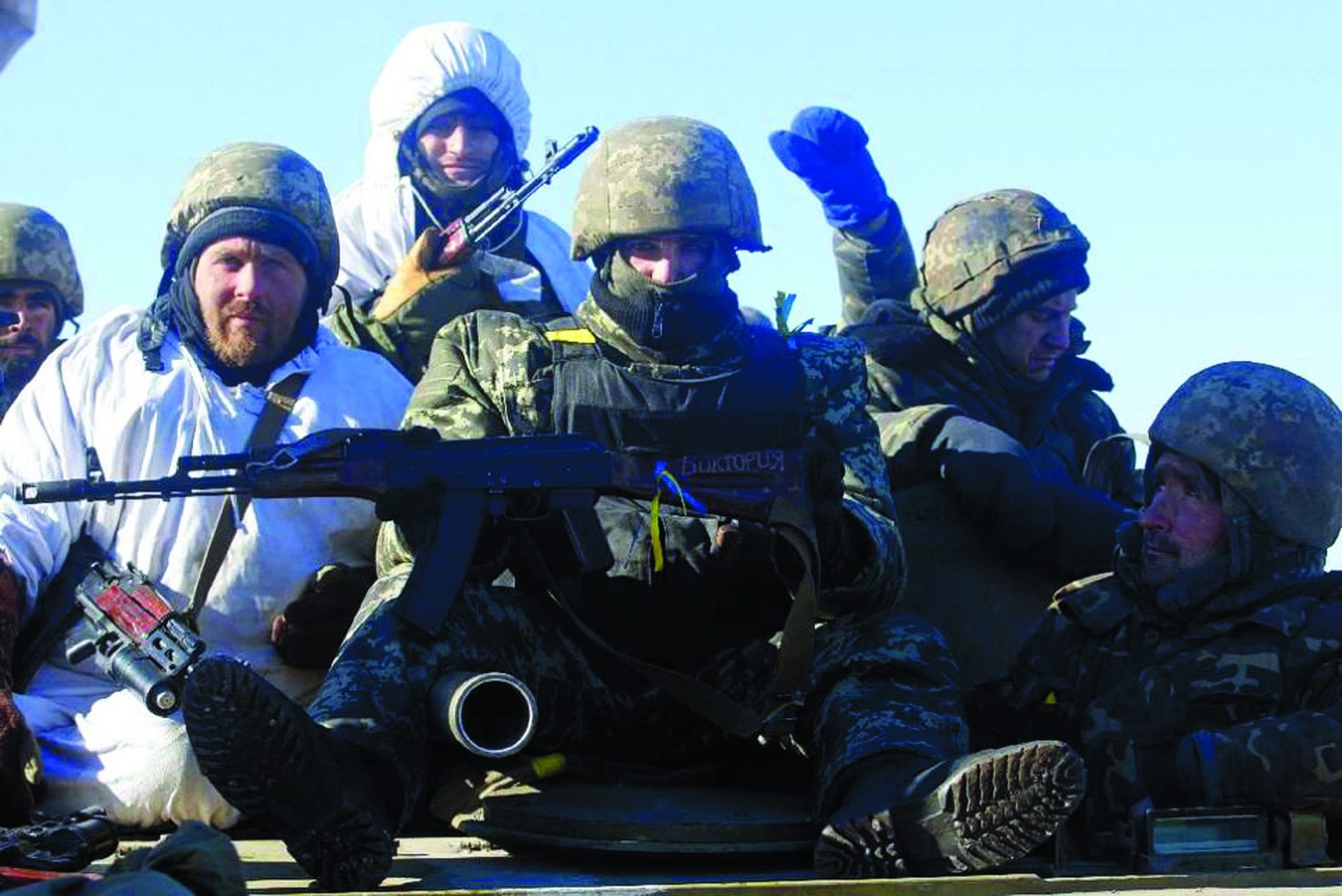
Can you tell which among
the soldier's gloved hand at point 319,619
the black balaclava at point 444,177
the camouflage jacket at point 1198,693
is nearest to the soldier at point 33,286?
the black balaclava at point 444,177

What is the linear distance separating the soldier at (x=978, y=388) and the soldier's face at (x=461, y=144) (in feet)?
3.78

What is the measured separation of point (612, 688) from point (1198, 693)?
1.40m

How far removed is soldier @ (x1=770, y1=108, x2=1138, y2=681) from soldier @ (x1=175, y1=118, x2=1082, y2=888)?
0.83 metres

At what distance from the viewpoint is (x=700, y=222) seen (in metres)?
6.20

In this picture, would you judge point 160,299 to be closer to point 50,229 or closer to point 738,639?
point 738,639

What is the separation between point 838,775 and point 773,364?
4.34 feet

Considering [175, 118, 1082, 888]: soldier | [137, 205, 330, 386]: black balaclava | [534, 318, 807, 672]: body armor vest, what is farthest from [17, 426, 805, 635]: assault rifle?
[137, 205, 330, 386]: black balaclava

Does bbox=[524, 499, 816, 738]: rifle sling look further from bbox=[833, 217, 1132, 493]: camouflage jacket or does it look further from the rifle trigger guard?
bbox=[833, 217, 1132, 493]: camouflage jacket

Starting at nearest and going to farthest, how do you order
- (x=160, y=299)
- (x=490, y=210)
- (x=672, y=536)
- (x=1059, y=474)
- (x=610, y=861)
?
(x=610, y=861) < (x=672, y=536) < (x=160, y=299) < (x=1059, y=474) < (x=490, y=210)

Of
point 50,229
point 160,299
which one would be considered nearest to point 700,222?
point 160,299

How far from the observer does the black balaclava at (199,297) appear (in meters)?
6.49

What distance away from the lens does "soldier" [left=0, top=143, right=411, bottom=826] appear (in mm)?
5781

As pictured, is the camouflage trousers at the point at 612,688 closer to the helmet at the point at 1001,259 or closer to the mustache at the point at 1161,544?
the mustache at the point at 1161,544

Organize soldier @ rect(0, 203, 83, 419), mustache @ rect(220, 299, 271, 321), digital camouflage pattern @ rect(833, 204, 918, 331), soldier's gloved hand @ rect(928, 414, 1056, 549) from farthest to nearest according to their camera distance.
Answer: digital camouflage pattern @ rect(833, 204, 918, 331) < soldier @ rect(0, 203, 83, 419) < soldier's gloved hand @ rect(928, 414, 1056, 549) < mustache @ rect(220, 299, 271, 321)
